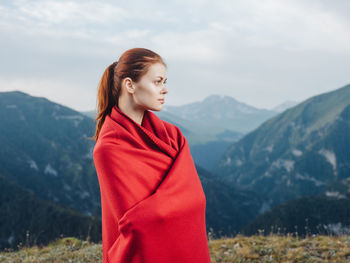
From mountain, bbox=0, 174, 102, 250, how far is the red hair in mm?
137015

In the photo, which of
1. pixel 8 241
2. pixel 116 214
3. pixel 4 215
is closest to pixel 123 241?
pixel 116 214

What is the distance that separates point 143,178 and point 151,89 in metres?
1.06

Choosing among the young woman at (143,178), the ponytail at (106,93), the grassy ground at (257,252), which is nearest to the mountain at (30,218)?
the grassy ground at (257,252)

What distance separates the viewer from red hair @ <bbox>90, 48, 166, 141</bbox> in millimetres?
3896

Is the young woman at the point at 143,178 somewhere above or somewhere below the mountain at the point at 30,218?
above

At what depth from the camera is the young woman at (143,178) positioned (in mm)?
3488

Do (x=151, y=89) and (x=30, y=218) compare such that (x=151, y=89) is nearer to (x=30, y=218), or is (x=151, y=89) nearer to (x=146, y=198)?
(x=146, y=198)

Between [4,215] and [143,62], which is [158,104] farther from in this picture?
[4,215]

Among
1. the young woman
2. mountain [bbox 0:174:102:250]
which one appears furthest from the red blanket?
mountain [bbox 0:174:102:250]

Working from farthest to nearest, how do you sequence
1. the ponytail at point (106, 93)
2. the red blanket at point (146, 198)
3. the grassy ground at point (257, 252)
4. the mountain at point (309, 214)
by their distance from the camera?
the mountain at point (309, 214) → the grassy ground at point (257, 252) → the ponytail at point (106, 93) → the red blanket at point (146, 198)

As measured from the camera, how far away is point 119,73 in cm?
399

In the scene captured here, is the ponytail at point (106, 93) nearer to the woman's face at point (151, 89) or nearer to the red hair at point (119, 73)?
the red hair at point (119, 73)

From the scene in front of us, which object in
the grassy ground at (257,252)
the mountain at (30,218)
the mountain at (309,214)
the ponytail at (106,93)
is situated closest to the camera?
the ponytail at (106,93)

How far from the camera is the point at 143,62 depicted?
12.8 feet
